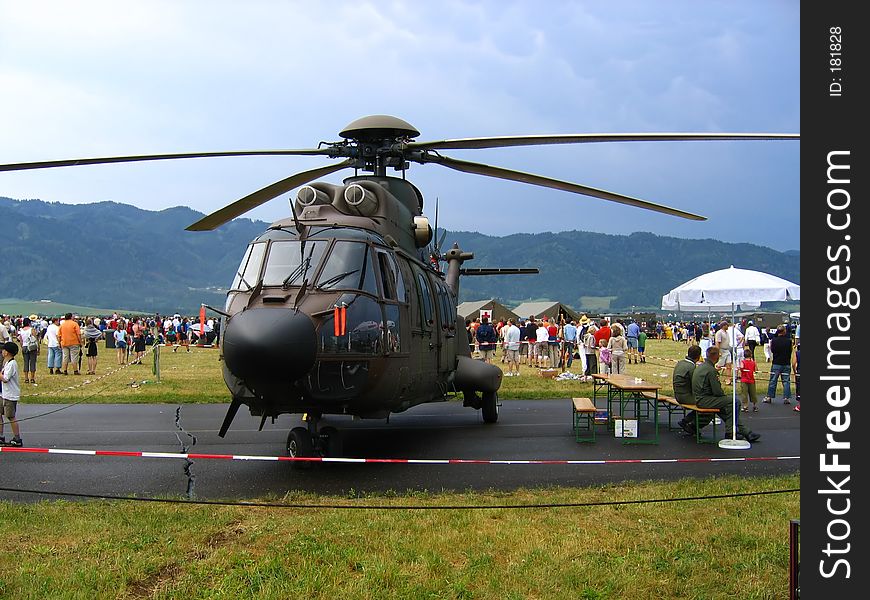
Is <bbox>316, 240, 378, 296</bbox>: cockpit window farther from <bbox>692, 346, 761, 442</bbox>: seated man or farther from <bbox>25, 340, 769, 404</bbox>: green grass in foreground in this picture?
<bbox>25, 340, 769, 404</bbox>: green grass in foreground

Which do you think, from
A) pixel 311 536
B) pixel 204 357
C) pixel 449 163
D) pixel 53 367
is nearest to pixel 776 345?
pixel 449 163

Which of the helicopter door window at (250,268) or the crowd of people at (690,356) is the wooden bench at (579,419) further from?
the helicopter door window at (250,268)

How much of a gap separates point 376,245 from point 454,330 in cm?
350

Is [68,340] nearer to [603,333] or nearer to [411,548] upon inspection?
[603,333]

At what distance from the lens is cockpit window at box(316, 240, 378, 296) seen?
8.13 meters

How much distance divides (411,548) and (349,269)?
12.2 feet

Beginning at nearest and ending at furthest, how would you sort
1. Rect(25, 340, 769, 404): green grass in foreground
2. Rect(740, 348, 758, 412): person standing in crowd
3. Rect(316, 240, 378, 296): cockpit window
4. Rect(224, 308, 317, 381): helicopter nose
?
Rect(224, 308, 317, 381): helicopter nose → Rect(316, 240, 378, 296): cockpit window → Rect(740, 348, 758, 412): person standing in crowd → Rect(25, 340, 769, 404): green grass in foreground

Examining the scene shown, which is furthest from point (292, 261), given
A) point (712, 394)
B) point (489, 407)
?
point (712, 394)

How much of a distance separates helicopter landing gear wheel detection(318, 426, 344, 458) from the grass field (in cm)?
143

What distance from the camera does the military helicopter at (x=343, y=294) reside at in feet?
24.5

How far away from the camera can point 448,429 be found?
40.3 ft

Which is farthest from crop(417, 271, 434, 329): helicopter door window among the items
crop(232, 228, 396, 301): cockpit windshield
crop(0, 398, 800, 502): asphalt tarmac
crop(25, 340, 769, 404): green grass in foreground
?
crop(25, 340, 769, 404): green grass in foreground
